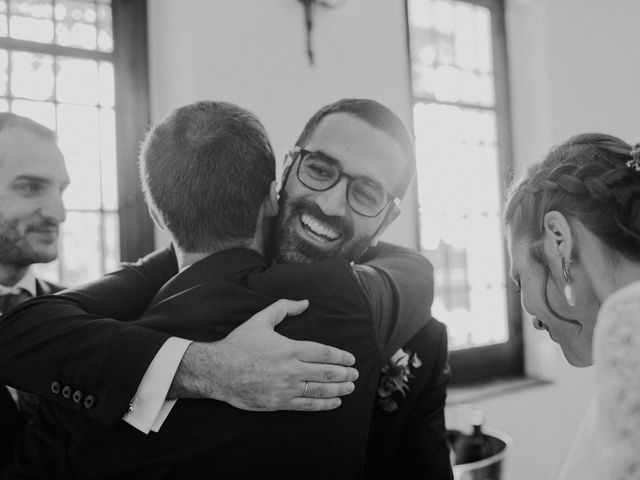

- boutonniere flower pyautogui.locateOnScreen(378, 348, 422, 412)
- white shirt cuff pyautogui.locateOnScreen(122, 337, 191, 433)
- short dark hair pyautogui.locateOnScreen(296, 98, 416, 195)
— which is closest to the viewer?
white shirt cuff pyautogui.locateOnScreen(122, 337, 191, 433)

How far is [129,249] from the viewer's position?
2.49 meters

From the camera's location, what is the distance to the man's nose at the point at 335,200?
4.86 feet

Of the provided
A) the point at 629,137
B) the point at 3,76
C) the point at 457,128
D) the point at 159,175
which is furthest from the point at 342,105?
the point at 629,137

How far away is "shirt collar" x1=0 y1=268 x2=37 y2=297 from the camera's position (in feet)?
5.44

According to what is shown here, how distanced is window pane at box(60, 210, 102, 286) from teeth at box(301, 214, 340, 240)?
132 centimetres

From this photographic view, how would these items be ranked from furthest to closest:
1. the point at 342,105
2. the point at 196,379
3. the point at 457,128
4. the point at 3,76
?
the point at 457,128 < the point at 3,76 < the point at 342,105 < the point at 196,379

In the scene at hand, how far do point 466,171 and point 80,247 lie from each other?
224 cm

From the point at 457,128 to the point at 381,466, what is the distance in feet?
8.48

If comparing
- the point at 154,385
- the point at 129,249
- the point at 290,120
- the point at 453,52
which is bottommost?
the point at 154,385

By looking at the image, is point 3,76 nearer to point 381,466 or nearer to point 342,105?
point 342,105

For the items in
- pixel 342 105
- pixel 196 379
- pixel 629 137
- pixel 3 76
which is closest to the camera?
pixel 196 379

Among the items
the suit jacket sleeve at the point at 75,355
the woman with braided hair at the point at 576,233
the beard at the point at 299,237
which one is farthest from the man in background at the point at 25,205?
the woman with braided hair at the point at 576,233

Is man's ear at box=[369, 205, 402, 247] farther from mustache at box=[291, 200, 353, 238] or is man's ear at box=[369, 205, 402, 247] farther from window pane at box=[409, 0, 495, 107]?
window pane at box=[409, 0, 495, 107]

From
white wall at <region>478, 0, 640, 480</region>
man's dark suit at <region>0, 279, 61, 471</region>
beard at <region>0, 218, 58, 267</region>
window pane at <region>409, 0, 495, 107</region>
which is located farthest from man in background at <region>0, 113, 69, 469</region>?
white wall at <region>478, 0, 640, 480</region>
